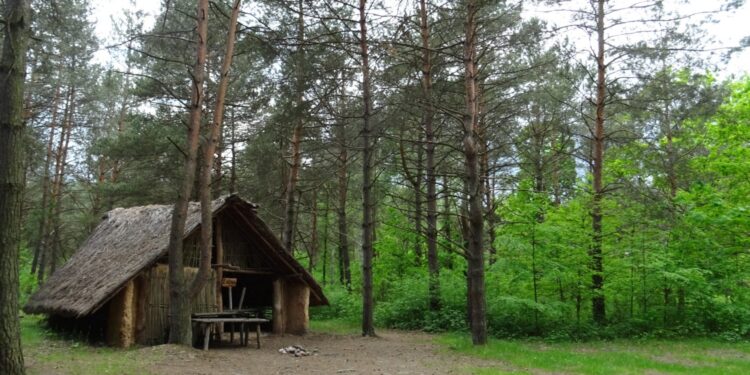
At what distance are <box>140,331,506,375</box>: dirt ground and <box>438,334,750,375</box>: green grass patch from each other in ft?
2.04

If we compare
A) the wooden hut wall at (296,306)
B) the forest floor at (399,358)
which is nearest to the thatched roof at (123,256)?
the wooden hut wall at (296,306)

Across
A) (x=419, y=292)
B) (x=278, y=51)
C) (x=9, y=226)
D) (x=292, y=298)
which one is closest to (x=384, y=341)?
(x=292, y=298)

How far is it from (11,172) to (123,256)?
7759mm

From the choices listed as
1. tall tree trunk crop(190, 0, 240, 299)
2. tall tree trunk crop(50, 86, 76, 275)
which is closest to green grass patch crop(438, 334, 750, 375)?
tall tree trunk crop(190, 0, 240, 299)

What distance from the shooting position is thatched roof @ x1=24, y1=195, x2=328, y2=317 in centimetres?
1198

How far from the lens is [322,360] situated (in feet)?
34.7

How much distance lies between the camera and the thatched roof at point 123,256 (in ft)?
39.3

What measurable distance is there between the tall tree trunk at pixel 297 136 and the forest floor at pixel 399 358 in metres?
4.92

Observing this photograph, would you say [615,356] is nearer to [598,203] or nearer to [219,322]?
→ [598,203]

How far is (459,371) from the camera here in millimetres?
8930

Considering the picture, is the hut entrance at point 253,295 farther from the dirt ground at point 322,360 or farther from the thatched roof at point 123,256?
the dirt ground at point 322,360

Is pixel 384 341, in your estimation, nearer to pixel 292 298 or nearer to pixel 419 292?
pixel 292 298

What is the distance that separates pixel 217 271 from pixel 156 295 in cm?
163

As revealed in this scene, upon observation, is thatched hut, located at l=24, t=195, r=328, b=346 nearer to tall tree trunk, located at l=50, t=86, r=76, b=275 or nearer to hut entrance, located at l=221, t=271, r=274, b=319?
hut entrance, located at l=221, t=271, r=274, b=319
